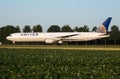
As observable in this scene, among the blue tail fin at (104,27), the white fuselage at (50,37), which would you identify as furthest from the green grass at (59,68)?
the blue tail fin at (104,27)

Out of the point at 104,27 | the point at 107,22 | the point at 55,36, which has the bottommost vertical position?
the point at 55,36

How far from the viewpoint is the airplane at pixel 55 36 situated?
322 feet

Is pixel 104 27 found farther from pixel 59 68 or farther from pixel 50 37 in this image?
pixel 59 68

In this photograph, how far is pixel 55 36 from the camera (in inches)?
3932

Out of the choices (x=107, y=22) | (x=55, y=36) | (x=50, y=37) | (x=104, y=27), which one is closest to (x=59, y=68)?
(x=50, y=37)

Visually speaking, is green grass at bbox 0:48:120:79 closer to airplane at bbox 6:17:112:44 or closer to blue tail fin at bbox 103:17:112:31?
airplane at bbox 6:17:112:44

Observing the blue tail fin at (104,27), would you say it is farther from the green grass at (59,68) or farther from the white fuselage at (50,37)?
the green grass at (59,68)

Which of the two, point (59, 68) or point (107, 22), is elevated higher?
point (107, 22)

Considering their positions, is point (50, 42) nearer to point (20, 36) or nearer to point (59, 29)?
point (20, 36)

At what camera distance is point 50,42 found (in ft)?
323

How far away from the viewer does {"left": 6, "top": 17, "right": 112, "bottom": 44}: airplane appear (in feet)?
322

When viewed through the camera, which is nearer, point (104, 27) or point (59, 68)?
point (59, 68)

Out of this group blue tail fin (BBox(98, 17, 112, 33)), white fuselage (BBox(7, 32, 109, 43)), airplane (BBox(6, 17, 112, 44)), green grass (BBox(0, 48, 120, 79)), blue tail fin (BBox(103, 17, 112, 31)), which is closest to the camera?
green grass (BBox(0, 48, 120, 79))

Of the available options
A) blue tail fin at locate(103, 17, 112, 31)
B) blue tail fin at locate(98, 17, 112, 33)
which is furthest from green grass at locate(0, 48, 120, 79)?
blue tail fin at locate(103, 17, 112, 31)
